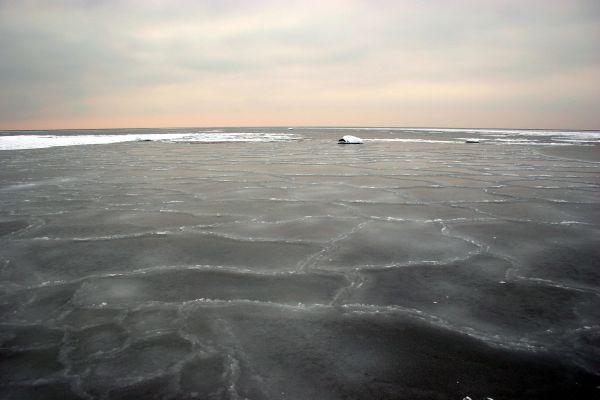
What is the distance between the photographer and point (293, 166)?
1393cm

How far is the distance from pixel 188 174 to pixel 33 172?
5.22 metres

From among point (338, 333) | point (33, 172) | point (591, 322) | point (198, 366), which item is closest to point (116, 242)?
point (198, 366)

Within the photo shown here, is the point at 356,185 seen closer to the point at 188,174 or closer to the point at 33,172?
the point at 188,174

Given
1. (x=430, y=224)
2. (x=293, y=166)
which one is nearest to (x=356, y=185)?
(x=430, y=224)

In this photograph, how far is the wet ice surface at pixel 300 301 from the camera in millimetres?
2328

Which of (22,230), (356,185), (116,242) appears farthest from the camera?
(356,185)

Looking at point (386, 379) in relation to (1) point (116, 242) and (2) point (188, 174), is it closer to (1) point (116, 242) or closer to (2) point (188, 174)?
(1) point (116, 242)

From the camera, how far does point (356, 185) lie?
9.50 metres

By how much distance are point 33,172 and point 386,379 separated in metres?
13.8

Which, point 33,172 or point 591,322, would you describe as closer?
point 591,322

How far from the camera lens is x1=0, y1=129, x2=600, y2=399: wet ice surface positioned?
2.33 m

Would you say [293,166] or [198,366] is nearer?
[198,366]

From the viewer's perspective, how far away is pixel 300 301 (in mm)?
3295

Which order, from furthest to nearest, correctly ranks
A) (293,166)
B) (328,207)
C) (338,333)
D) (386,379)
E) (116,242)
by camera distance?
(293,166), (328,207), (116,242), (338,333), (386,379)
